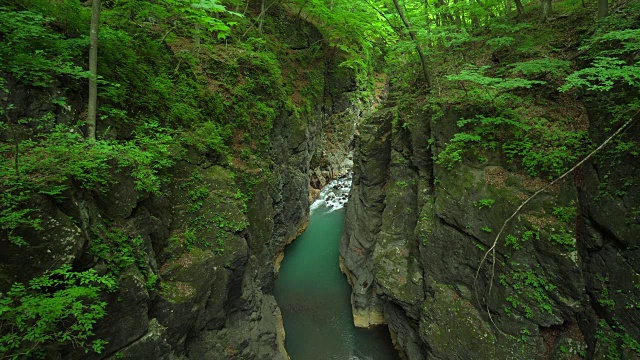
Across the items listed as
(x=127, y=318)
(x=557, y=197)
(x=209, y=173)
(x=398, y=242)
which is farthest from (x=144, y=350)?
(x=557, y=197)

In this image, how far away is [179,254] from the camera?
7832 mm

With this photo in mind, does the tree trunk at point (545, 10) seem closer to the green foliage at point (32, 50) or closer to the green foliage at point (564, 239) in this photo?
the green foliage at point (564, 239)

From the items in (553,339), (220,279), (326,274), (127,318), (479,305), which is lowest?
(326,274)

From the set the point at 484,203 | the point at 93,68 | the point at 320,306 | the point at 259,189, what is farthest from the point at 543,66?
the point at 320,306

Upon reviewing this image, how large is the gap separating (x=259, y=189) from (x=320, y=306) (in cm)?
705

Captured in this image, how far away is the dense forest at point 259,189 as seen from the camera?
→ 17.0 feet

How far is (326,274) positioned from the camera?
16.3 m

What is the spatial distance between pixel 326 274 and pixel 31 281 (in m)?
13.5

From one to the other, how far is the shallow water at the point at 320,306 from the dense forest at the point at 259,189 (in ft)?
3.13

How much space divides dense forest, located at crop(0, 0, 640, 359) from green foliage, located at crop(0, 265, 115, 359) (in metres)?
0.03

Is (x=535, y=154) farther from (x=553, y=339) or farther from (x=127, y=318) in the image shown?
(x=127, y=318)

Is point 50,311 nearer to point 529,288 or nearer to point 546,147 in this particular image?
point 529,288

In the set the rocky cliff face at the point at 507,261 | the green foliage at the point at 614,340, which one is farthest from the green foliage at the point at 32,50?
the green foliage at the point at 614,340

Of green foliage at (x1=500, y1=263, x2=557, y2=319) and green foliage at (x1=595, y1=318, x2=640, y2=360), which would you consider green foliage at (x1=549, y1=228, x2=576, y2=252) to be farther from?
green foliage at (x1=595, y1=318, x2=640, y2=360)
